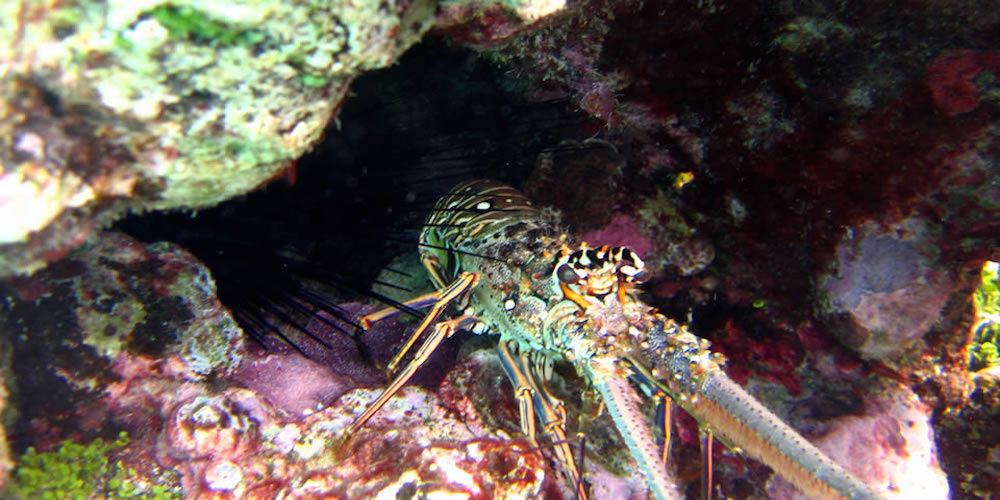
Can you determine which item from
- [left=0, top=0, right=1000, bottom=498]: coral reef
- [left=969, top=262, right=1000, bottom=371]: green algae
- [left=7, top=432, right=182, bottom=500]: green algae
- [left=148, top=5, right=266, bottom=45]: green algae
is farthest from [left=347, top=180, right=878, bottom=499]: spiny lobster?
[left=969, top=262, right=1000, bottom=371]: green algae

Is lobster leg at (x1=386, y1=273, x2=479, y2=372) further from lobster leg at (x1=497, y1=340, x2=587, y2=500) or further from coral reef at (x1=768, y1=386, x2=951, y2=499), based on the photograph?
coral reef at (x1=768, y1=386, x2=951, y2=499)

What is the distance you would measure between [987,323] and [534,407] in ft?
15.0

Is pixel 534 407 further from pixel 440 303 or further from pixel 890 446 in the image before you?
pixel 890 446

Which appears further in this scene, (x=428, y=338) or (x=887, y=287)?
(x=887, y=287)

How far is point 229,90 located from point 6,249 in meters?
0.95

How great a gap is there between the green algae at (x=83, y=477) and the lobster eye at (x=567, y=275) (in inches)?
97.0

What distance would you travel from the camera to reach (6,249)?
1620 millimetres

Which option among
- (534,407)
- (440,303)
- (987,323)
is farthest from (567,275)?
(987,323)

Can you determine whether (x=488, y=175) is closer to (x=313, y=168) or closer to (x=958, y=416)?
(x=313, y=168)

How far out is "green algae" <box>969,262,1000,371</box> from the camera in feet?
12.9

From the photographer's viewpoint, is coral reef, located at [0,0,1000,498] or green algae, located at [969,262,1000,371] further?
green algae, located at [969,262,1000,371]

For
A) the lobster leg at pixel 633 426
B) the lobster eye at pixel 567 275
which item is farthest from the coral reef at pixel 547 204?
the lobster eye at pixel 567 275

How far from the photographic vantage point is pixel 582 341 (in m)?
2.95

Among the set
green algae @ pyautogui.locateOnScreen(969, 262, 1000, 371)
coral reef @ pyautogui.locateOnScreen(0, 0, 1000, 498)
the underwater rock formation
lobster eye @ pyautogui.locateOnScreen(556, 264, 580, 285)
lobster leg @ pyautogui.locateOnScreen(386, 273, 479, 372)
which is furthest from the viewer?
green algae @ pyautogui.locateOnScreen(969, 262, 1000, 371)
